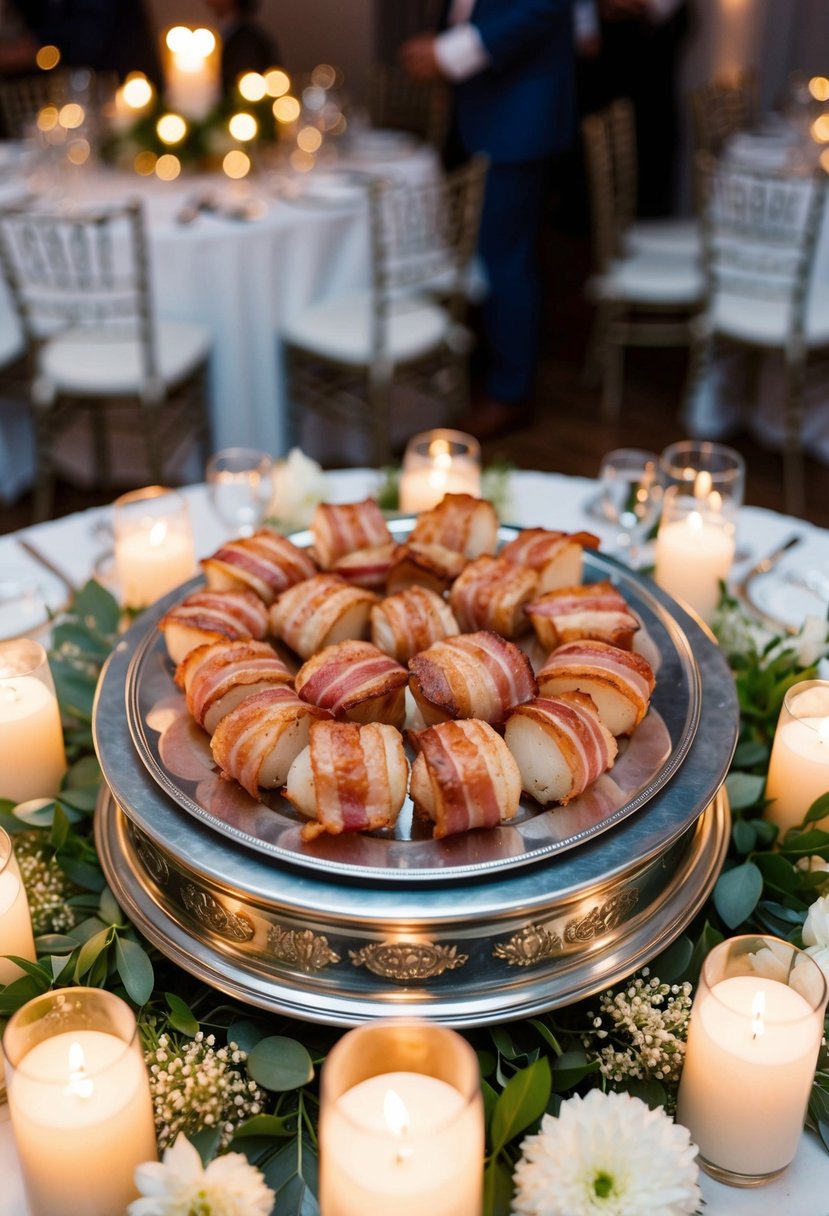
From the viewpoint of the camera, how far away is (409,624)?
1275 millimetres

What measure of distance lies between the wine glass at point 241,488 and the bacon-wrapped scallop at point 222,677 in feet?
2.13

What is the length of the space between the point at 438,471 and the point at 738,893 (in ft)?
2.77

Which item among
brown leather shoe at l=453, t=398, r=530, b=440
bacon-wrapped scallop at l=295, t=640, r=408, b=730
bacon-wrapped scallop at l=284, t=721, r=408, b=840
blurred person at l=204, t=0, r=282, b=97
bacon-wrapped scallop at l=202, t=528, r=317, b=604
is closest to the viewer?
bacon-wrapped scallop at l=284, t=721, r=408, b=840

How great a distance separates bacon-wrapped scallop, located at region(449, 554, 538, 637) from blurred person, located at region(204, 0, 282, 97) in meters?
4.12

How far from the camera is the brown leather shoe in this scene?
456 centimetres

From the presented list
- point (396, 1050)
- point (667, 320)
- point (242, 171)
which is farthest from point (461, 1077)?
point (667, 320)

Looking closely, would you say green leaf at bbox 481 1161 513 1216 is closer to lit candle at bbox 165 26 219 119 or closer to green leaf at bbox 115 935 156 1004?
green leaf at bbox 115 935 156 1004

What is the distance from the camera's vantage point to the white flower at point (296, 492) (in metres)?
1.84

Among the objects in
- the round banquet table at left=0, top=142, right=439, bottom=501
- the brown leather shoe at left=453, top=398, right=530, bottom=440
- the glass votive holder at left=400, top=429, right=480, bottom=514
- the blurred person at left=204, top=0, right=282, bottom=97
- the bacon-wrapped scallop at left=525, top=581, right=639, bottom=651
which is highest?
the blurred person at left=204, top=0, right=282, bottom=97

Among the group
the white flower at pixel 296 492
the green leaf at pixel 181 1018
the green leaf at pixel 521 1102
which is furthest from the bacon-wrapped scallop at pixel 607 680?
the white flower at pixel 296 492

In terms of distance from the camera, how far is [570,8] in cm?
409

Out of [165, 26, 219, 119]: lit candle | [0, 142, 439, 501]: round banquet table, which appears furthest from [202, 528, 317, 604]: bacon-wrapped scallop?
[165, 26, 219, 119]: lit candle

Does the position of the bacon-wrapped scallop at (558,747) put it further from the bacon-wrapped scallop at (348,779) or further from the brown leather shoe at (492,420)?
the brown leather shoe at (492,420)

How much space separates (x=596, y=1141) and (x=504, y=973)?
0.16 m
